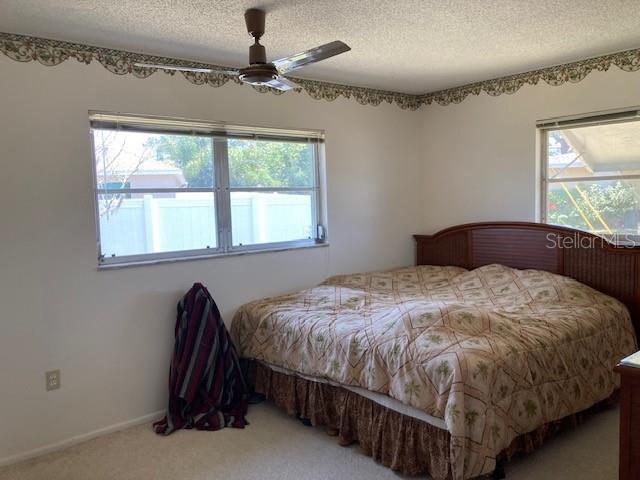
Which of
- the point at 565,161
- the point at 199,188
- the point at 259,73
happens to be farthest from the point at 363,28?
the point at 565,161

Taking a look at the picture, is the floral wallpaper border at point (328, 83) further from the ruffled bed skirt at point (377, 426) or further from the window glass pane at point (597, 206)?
the ruffled bed skirt at point (377, 426)

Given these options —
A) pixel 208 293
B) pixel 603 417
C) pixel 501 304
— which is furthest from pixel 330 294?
pixel 603 417

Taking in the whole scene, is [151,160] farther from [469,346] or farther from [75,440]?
[469,346]

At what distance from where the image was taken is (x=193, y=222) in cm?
357

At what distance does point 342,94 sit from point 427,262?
1.75 m

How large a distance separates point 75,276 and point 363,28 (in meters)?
2.23

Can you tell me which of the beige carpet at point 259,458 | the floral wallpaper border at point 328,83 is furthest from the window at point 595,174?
the beige carpet at point 259,458

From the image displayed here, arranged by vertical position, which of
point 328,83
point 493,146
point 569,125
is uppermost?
point 328,83

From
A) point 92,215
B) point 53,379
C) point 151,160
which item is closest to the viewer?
point 53,379

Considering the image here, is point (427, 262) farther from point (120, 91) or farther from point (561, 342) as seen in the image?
point (120, 91)

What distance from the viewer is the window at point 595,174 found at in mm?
3666

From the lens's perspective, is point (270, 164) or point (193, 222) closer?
point (193, 222)

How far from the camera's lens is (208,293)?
3.42m

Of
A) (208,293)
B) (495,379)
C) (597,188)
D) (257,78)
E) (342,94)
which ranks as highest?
(342,94)
